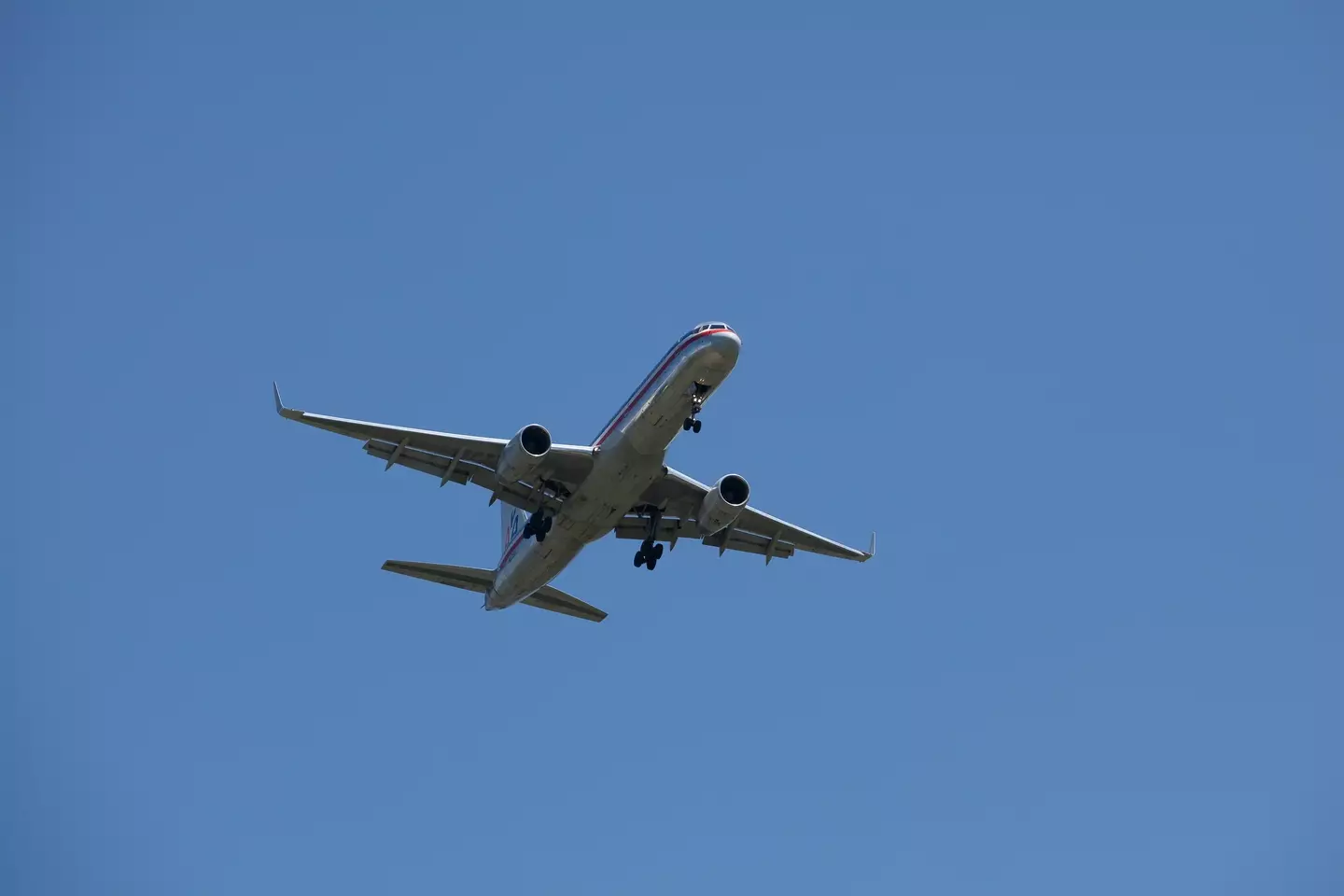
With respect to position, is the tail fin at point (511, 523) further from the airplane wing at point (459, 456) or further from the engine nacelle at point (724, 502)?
the engine nacelle at point (724, 502)

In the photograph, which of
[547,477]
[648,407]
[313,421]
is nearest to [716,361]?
[648,407]

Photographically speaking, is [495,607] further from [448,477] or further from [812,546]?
[812,546]

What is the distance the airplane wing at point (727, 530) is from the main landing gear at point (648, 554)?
61 cm

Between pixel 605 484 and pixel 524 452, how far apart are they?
2660 mm

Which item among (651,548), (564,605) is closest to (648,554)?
(651,548)

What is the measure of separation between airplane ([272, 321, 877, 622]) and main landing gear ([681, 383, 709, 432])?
35 mm

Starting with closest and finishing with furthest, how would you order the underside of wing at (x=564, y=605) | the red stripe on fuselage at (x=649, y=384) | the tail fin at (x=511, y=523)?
the red stripe on fuselage at (x=649, y=384) → the tail fin at (x=511, y=523) → the underside of wing at (x=564, y=605)

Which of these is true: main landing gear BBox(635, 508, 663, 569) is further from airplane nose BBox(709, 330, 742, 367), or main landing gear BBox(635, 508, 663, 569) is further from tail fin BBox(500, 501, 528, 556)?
airplane nose BBox(709, 330, 742, 367)

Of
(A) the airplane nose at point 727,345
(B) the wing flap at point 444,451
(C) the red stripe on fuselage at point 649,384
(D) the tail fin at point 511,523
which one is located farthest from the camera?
(D) the tail fin at point 511,523

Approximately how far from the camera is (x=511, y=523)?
169 feet

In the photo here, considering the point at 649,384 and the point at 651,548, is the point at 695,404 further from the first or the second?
the point at 651,548

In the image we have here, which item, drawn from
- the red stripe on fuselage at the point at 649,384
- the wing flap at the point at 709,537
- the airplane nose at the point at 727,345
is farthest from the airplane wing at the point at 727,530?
the airplane nose at the point at 727,345

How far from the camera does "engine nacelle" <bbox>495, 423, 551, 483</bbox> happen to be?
146 feet

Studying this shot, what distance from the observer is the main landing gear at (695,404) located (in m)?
43.2
